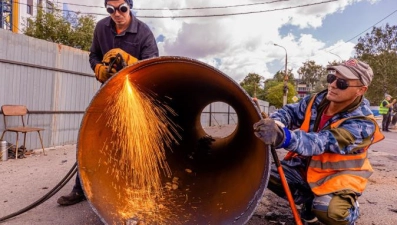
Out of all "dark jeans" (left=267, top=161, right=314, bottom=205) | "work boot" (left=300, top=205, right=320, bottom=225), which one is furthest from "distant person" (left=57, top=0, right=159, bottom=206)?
"work boot" (left=300, top=205, right=320, bottom=225)

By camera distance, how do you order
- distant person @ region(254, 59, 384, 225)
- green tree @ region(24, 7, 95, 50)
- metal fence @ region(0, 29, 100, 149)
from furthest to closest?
green tree @ region(24, 7, 95, 50), metal fence @ region(0, 29, 100, 149), distant person @ region(254, 59, 384, 225)

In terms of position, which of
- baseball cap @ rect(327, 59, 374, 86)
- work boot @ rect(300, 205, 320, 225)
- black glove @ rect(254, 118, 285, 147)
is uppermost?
baseball cap @ rect(327, 59, 374, 86)

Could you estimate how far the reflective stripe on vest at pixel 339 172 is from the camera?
2799 mm

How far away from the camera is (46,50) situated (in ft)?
28.0

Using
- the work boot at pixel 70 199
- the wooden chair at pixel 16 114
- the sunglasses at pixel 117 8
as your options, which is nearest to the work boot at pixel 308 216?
the work boot at pixel 70 199

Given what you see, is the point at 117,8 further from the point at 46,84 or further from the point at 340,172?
the point at 46,84

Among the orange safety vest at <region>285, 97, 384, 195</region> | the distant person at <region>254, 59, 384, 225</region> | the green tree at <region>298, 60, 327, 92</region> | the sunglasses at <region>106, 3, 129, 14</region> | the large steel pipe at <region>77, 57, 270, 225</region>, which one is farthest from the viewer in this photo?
the green tree at <region>298, 60, 327, 92</region>

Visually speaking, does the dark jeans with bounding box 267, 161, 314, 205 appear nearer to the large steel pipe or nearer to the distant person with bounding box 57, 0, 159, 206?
the large steel pipe

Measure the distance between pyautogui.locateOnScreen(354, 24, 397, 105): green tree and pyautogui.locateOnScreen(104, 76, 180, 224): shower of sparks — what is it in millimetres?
38813

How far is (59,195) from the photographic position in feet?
13.5

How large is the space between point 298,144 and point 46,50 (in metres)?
7.92

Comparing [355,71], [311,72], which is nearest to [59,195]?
[355,71]

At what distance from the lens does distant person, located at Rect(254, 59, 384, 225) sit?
2.65 m

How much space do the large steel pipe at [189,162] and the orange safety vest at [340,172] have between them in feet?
1.90
